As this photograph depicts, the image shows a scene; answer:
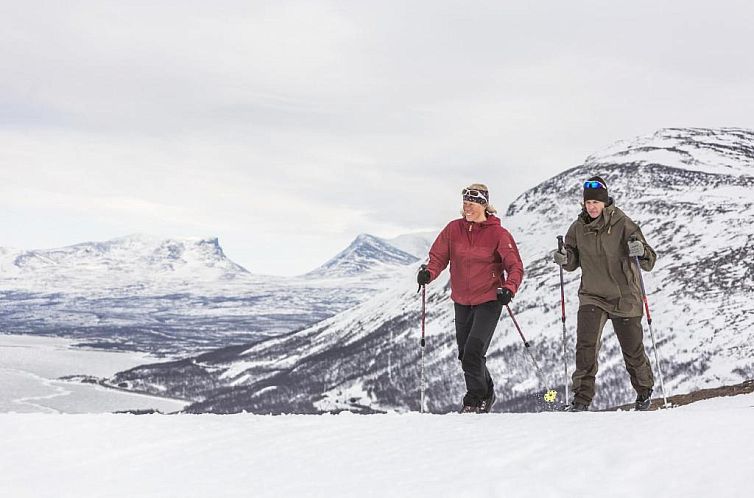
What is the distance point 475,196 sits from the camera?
391 inches

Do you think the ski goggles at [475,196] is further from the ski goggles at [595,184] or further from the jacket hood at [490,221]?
the ski goggles at [595,184]

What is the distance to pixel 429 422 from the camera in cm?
891

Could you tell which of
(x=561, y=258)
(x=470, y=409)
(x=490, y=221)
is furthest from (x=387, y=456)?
(x=561, y=258)

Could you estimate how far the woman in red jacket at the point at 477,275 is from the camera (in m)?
9.70

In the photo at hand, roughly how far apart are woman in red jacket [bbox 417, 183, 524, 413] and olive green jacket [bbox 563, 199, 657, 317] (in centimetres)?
95

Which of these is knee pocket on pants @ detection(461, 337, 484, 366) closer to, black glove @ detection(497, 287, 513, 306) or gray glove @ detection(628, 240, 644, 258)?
black glove @ detection(497, 287, 513, 306)

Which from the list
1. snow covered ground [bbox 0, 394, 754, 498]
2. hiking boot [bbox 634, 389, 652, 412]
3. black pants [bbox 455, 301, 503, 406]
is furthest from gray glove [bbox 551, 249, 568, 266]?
snow covered ground [bbox 0, 394, 754, 498]

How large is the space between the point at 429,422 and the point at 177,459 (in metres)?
3.02

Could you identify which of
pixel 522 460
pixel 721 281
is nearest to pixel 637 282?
pixel 522 460

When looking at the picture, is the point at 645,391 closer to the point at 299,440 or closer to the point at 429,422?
the point at 429,422

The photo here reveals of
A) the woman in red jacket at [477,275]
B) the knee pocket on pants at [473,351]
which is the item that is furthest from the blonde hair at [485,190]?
the knee pocket on pants at [473,351]

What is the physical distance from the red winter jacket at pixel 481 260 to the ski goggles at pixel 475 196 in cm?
30

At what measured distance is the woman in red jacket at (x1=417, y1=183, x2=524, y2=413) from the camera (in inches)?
382

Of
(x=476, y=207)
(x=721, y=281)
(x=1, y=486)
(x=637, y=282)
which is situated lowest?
(x=1, y=486)
